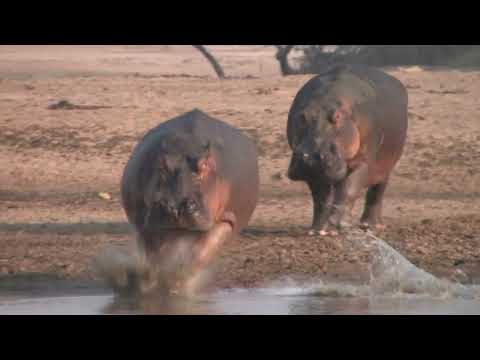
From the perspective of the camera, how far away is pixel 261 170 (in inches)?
502

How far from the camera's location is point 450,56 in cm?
2109

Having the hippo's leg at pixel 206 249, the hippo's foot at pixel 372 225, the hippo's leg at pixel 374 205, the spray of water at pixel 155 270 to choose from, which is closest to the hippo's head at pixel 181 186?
the hippo's leg at pixel 206 249

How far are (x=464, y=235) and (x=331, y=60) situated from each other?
1088cm

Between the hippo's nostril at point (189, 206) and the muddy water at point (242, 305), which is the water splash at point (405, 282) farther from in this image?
the hippo's nostril at point (189, 206)

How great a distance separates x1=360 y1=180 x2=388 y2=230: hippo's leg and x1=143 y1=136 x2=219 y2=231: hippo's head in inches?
111

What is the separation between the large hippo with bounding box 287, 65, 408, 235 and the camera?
10.3 metres

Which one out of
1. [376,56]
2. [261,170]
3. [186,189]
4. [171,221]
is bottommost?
[376,56]

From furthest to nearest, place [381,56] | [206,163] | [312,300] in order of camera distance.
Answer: [381,56]
[312,300]
[206,163]

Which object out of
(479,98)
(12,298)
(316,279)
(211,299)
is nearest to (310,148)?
(316,279)

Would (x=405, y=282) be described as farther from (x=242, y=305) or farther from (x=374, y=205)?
(x=374, y=205)

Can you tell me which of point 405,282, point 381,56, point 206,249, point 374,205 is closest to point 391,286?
point 405,282

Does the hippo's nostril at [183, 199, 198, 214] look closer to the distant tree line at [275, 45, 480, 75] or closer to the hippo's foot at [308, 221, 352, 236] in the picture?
the hippo's foot at [308, 221, 352, 236]

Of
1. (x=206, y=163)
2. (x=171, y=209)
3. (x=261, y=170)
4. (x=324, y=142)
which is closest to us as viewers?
(x=171, y=209)

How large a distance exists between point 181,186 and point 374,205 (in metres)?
3.39
